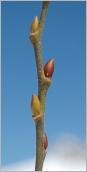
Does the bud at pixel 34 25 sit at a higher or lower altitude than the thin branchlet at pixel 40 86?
higher

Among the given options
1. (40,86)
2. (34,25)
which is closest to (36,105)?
(40,86)

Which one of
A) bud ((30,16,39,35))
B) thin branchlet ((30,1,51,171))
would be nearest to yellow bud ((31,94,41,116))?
thin branchlet ((30,1,51,171))

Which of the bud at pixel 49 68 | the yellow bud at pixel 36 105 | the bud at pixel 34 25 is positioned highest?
the bud at pixel 34 25

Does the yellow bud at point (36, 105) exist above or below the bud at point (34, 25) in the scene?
below

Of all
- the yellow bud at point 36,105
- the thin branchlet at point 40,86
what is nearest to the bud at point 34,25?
the thin branchlet at point 40,86

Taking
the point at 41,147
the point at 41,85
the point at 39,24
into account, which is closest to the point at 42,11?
the point at 39,24

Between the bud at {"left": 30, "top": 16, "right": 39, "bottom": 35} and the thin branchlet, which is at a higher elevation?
the bud at {"left": 30, "top": 16, "right": 39, "bottom": 35}

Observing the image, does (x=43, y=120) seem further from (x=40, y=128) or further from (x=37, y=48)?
(x=37, y=48)

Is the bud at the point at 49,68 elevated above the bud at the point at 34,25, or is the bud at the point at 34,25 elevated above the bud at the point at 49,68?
the bud at the point at 34,25

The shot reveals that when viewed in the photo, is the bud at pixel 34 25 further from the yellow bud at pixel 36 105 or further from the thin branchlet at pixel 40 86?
the yellow bud at pixel 36 105

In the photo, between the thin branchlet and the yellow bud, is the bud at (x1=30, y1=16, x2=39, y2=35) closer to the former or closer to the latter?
the thin branchlet

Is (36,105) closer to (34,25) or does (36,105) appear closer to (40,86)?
(40,86)
